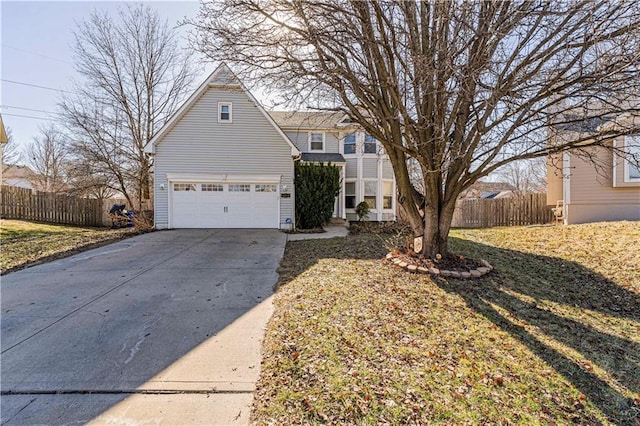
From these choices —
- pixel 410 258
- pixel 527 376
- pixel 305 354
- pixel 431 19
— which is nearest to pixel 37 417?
pixel 305 354

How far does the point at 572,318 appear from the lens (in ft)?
15.5

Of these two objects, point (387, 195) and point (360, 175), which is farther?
point (387, 195)

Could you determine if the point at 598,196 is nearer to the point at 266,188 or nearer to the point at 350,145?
the point at 350,145

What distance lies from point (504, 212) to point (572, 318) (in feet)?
44.2

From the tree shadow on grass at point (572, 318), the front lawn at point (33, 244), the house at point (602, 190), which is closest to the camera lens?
the tree shadow on grass at point (572, 318)

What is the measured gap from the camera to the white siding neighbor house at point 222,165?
1330 cm

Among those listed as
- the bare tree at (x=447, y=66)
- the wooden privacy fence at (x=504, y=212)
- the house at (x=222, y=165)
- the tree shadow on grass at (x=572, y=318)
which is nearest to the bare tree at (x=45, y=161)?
the house at (x=222, y=165)

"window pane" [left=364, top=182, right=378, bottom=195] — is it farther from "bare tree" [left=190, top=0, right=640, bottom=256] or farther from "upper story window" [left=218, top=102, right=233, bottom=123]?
"bare tree" [left=190, top=0, right=640, bottom=256]

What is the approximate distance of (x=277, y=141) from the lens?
1367 cm

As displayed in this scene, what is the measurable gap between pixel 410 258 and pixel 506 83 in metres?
3.64

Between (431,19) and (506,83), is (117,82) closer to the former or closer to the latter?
(431,19)

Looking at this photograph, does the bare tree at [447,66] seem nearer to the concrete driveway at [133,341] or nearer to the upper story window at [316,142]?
the concrete driveway at [133,341]

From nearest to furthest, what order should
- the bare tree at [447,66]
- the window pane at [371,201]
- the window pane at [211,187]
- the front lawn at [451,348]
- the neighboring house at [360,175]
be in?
the front lawn at [451,348], the bare tree at [447,66], the window pane at [211,187], the neighboring house at [360,175], the window pane at [371,201]

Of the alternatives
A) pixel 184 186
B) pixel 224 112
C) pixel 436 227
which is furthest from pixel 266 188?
pixel 436 227
